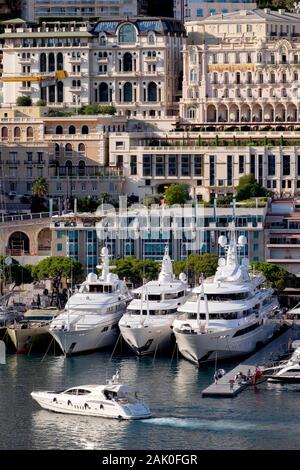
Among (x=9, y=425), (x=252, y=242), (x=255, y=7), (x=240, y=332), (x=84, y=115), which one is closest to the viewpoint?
(x=9, y=425)

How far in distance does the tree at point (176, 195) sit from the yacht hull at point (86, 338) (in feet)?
63.6

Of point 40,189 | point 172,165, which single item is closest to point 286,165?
point 172,165

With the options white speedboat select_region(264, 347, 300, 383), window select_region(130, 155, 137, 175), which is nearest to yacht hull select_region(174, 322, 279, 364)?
white speedboat select_region(264, 347, 300, 383)

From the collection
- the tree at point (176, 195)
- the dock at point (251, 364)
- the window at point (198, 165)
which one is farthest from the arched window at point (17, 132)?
the dock at point (251, 364)

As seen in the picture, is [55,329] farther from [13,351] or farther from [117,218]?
[117,218]

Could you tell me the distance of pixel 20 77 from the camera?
139 meters

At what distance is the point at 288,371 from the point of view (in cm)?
9325

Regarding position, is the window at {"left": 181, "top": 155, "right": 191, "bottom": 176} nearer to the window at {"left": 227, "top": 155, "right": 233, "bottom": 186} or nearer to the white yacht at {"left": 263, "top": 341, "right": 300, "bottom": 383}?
the window at {"left": 227, "top": 155, "right": 233, "bottom": 186}

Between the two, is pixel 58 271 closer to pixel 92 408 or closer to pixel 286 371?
pixel 286 371

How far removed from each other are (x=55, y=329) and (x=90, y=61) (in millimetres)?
40887

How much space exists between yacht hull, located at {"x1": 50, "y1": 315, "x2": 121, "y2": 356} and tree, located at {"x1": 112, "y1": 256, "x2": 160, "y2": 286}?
716 cm

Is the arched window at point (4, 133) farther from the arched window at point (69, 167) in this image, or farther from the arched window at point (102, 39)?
the arched window at point (102, 39)

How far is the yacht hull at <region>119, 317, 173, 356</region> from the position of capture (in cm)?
9912
